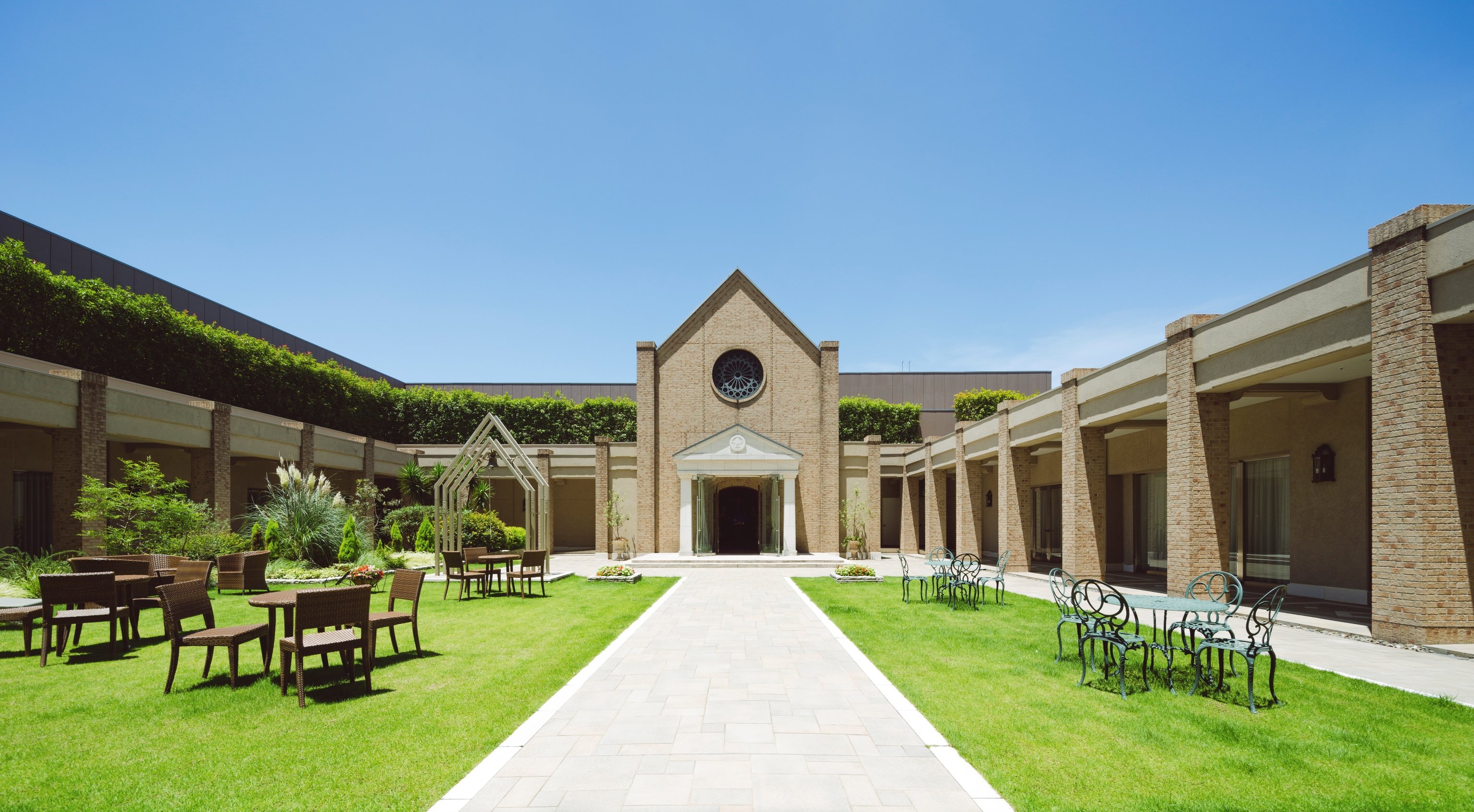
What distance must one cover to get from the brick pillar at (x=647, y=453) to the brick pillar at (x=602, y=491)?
3.85 feet

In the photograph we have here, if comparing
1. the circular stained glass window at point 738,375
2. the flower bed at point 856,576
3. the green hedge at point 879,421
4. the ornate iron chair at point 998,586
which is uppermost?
the circular stained glass window at point 738,375

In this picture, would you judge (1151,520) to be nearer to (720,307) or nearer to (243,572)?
(720,307)

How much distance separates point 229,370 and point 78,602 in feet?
51.8

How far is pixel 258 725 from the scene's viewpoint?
6.02 m

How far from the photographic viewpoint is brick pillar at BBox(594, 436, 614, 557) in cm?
2825

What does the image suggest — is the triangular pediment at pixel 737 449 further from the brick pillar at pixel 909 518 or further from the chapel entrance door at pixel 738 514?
the brick pillar at pixel 909 518

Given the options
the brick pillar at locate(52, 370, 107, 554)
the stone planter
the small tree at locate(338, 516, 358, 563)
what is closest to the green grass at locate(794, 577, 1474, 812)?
the stone planter

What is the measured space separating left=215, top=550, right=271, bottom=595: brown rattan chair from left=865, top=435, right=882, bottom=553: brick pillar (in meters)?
19.7

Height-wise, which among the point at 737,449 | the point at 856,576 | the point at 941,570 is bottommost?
the point at 856,576

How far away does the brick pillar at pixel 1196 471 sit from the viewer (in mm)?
12578

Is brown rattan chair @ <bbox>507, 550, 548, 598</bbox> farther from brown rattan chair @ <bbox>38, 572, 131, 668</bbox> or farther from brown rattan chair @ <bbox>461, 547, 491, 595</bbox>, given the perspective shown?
brown rattan chair @ <bbox>38, 572, 131, 668</bbox>

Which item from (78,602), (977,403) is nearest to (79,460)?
(78,602)

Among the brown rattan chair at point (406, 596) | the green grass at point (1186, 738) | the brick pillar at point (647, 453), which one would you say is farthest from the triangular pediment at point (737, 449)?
the green grass at point (1186, 738)

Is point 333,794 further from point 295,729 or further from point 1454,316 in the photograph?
point 1454,316
